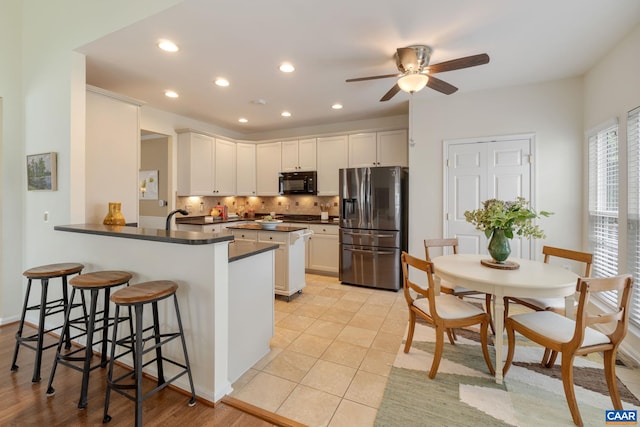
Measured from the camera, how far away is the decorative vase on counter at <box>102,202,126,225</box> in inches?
111


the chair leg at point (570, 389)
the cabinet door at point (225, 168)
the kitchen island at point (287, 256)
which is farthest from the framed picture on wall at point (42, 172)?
the chair leg at point (570, 389)

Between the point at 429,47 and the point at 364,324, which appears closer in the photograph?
the point at 429,47

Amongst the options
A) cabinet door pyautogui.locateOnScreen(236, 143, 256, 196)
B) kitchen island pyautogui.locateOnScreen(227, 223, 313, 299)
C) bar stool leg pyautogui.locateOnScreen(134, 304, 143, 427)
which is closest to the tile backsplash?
cabinet door pyautogui.locateOnScreen(236, 143, 256, 196)

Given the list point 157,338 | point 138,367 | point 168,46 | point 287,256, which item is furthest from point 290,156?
point 138,367

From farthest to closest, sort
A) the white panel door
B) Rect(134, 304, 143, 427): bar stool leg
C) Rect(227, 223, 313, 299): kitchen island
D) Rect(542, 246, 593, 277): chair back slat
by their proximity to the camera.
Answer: Rect(227, 223, 313, 299): kitchen island → the white panel door → Rect(542, 246, 593, 277): chair back slat → Rect(134, 304, 143, 427): bar stool leg

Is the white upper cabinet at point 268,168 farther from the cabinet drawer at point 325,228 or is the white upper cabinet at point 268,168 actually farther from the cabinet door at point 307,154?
the cabinet drawer at point 325,228

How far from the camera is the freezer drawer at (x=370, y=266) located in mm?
4035

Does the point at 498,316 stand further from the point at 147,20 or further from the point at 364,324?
the point at 147,20

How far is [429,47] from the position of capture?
101 inches

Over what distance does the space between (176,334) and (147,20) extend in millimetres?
2314

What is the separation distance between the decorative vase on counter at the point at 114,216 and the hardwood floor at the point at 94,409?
4.36 feet

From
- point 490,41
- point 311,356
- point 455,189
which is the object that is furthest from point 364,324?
point 490,41

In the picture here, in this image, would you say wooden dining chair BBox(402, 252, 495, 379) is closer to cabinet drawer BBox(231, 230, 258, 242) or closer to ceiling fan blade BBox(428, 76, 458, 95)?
ceiling fan blade BBox(428, 76, 458, 95)

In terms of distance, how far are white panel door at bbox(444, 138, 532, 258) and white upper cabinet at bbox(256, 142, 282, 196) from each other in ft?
10.1
